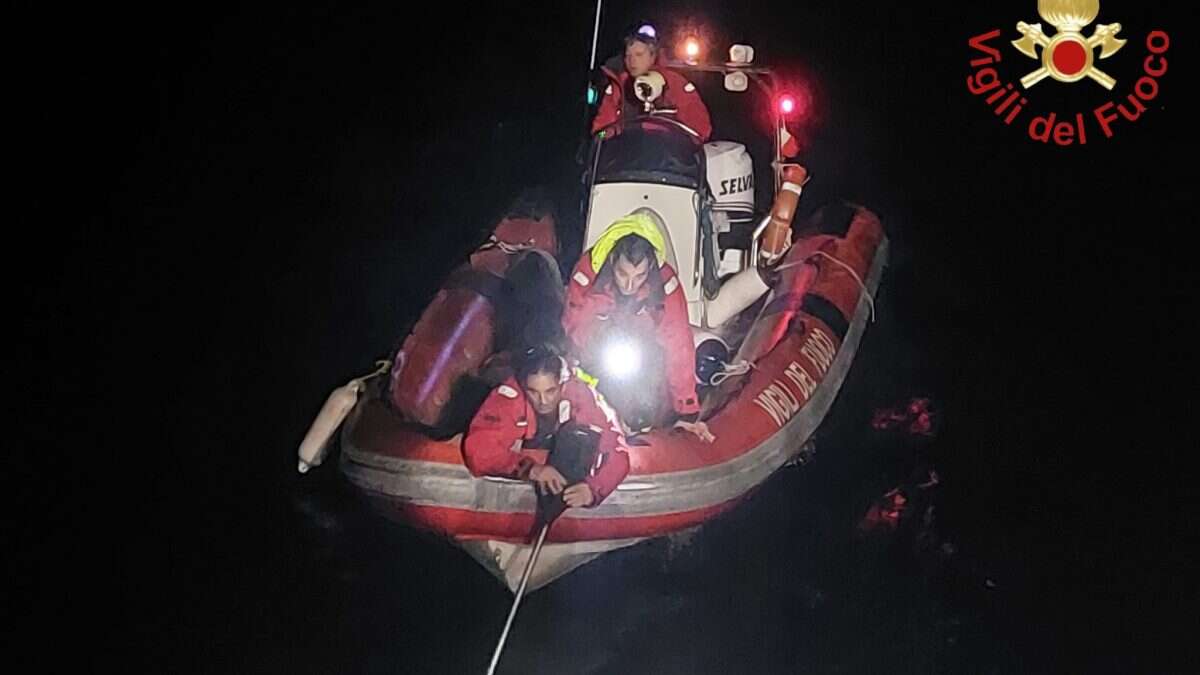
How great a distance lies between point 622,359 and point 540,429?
12cm

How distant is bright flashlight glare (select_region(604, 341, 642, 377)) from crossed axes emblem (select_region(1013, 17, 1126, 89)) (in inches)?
21.8

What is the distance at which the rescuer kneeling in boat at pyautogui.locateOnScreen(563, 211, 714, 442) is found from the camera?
1603 mm

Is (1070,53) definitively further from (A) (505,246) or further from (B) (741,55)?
(A) (505,246)

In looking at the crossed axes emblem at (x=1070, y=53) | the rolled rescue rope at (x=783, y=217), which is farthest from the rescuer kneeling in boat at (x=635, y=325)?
the crossed axes emblem at (x=1070, y=53)

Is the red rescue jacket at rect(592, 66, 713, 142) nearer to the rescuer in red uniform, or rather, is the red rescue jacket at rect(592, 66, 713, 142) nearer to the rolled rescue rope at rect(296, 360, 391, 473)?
the rescuer in red uniform

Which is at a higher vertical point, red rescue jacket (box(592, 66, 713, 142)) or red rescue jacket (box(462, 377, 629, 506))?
red rescue jacket (box(592, 66, 713, 142))

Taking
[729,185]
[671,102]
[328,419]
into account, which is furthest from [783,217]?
[328,419]

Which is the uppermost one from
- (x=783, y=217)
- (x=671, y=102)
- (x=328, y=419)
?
(x=671, y=102)

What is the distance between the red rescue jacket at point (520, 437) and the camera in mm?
1583

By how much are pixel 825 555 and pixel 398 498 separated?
47cm

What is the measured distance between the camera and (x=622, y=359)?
161 centimetres

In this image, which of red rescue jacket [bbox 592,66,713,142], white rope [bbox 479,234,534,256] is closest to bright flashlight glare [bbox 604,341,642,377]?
white rope [bbox 479,234,534,256]

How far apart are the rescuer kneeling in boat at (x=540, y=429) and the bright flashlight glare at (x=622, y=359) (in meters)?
0.03

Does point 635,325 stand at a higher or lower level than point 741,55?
lower
